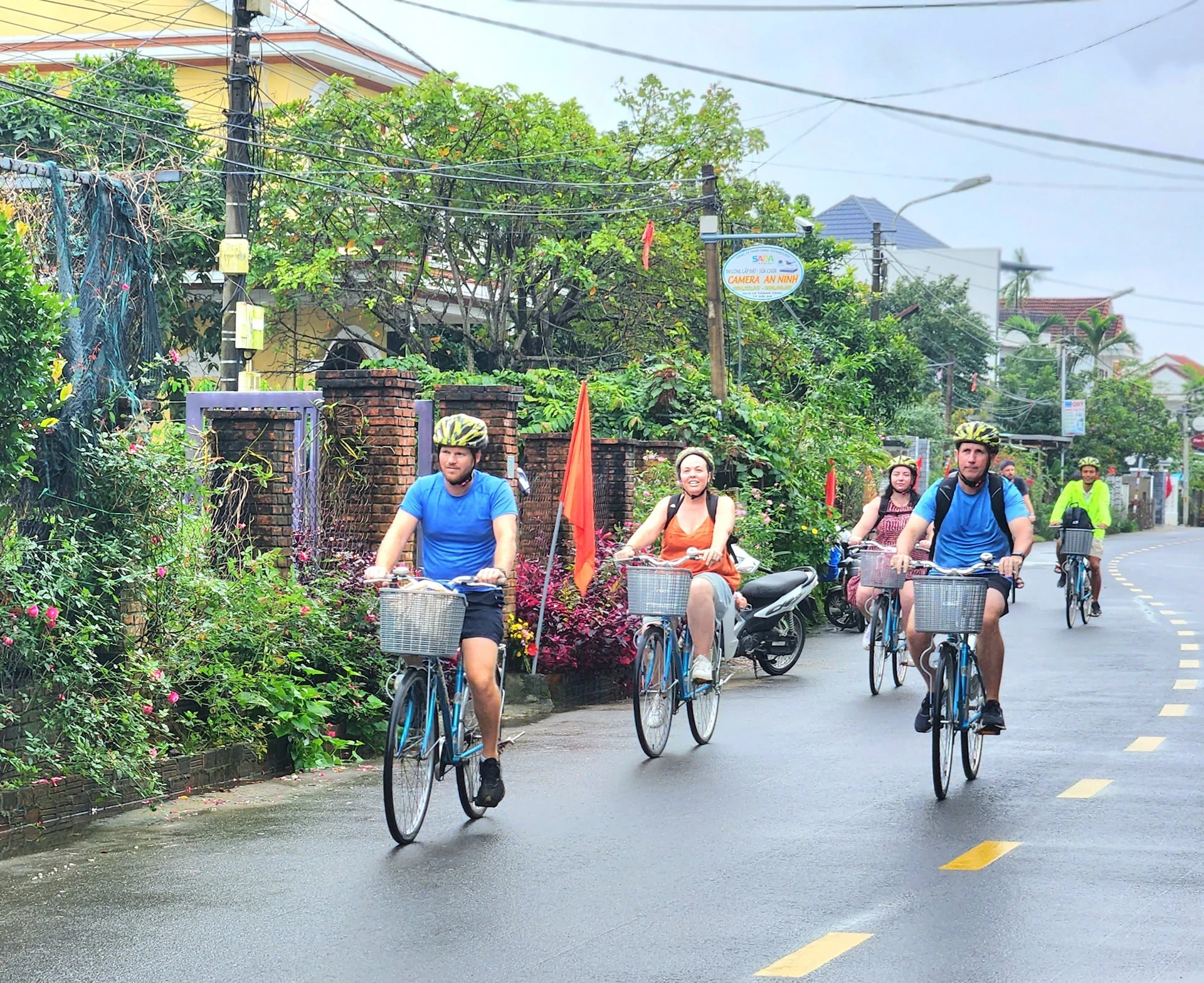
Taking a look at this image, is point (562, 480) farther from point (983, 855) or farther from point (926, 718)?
point (983, 855)

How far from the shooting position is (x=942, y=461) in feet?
158

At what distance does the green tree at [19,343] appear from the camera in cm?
766

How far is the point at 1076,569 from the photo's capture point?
19.7 metres

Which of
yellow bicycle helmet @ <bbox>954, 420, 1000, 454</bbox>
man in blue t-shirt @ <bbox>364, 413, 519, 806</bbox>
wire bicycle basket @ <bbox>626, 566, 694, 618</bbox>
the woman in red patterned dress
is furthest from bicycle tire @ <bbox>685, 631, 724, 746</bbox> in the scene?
the woman in red patterned dress

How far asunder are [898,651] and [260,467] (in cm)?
603

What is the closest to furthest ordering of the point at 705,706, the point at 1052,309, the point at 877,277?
the point at 705,706, the point at 877,277, the point at 1052,309

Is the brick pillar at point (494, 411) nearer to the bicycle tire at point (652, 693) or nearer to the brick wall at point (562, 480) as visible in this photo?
the brick wall at point (562, 480)

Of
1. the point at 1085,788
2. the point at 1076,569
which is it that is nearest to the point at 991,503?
the point at 1085,788

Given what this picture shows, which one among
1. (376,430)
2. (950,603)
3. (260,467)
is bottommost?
(950,603)

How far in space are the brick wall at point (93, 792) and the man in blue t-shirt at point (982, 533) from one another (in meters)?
3.91

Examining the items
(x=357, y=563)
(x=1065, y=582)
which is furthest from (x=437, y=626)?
(x=1065, y=582)

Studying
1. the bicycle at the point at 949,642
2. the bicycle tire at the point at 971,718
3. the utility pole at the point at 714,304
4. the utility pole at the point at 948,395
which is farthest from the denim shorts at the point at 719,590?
the utility pole at the point at 948,395

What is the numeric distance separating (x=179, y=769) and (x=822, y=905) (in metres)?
4.07

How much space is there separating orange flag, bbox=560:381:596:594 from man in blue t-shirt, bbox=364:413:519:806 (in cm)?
483
